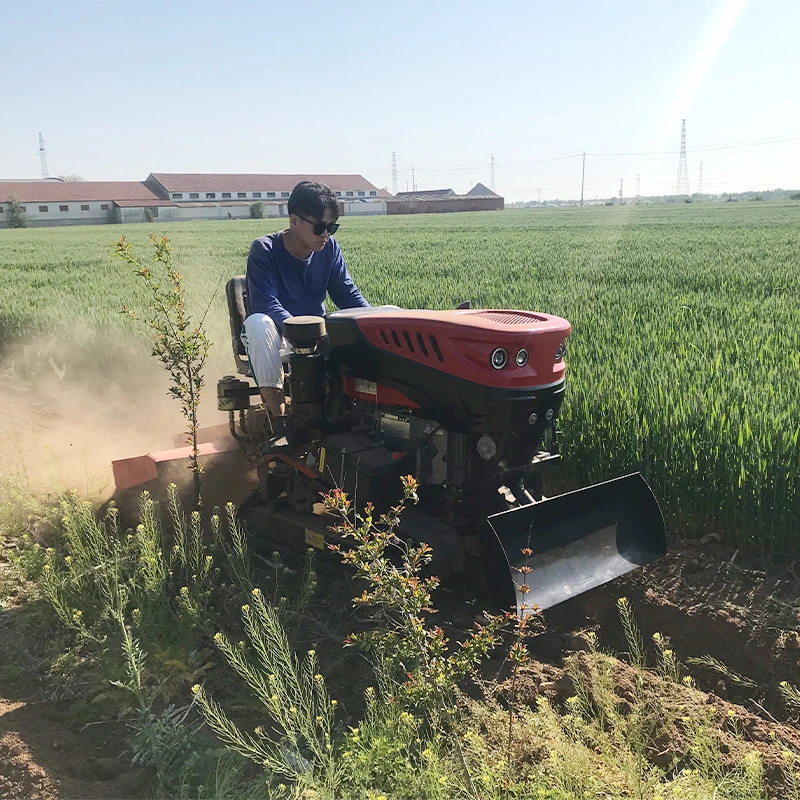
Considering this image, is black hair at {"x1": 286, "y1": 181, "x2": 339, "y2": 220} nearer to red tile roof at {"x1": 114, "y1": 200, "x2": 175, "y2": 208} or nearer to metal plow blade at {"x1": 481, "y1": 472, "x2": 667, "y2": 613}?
metal plow blade at {"x1": 481, "y1": 472, "x2": 667, "y2": 613}

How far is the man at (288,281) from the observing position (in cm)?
377

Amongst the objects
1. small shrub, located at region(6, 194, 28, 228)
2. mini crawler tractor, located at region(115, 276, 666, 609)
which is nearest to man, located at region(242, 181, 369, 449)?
mini crawler tractor, located at region(115, 276, 666, 609)

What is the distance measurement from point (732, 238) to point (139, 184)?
217ft

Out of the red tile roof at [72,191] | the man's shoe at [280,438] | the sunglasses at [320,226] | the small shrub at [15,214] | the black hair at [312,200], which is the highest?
the red tile roof at [72,191]

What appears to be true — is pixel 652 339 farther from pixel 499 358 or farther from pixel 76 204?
pixel 76 204

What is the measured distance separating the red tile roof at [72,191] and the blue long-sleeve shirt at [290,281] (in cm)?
6806

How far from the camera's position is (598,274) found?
475 inches

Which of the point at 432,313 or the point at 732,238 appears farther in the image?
the point at 732,238

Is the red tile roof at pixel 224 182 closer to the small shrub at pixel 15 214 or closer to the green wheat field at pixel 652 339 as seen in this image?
the small shrub at pixel 15 214

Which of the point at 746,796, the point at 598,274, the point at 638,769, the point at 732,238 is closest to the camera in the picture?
the point at 746,796

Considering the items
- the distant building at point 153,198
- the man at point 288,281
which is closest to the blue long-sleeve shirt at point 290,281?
the man at point 288,281

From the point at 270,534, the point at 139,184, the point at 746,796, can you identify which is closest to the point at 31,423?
the point at 270,534

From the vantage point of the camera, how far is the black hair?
3.84 meters

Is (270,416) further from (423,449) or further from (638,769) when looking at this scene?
(638,769)
